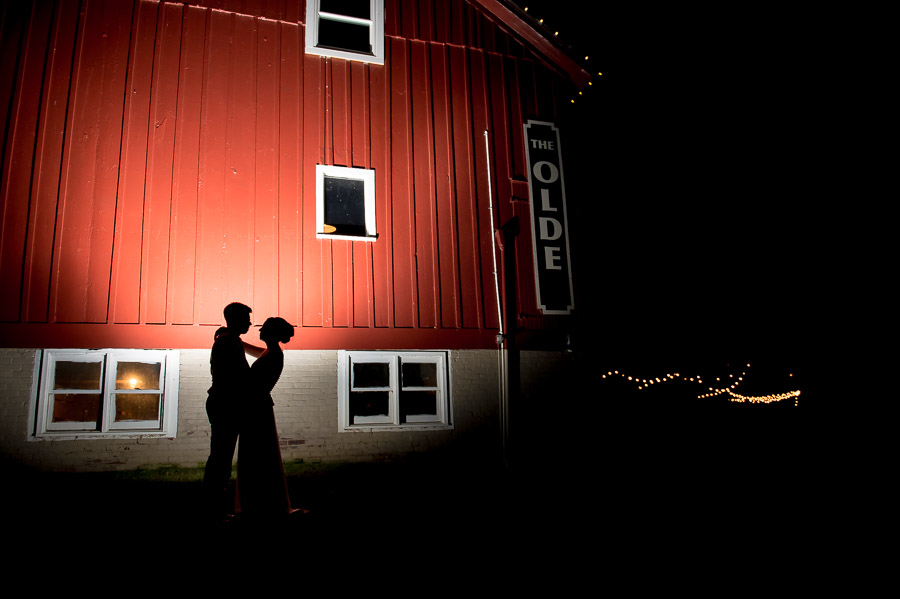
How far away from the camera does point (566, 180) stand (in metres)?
8.77

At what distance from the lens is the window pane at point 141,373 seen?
707cm

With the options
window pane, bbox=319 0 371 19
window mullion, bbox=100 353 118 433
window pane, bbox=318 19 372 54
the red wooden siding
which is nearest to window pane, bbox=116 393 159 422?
window mullion, bbox=100 353 118 433

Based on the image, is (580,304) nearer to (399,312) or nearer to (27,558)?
(399,312)

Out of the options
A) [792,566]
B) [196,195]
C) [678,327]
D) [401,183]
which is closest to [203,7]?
[196,195]

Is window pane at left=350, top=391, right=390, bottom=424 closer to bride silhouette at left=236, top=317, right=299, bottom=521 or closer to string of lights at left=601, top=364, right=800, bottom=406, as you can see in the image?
bride silhouette at left=236, top=317, right=299, bottom=521

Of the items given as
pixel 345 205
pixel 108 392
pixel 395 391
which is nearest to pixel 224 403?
pixel 108 392

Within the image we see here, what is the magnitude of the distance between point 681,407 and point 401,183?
295 inches

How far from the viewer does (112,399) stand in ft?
20.9

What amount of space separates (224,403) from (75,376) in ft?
17.1

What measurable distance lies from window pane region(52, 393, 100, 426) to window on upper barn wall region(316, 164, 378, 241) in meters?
4.24

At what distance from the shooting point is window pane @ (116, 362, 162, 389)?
7074 millimetres

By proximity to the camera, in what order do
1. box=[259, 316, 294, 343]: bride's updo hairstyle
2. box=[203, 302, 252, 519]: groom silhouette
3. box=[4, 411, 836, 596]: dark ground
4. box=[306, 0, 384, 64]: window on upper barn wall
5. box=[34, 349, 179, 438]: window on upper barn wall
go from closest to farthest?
box=[4, 411, 836, 596]: dark ground → box=[203, 302, 252, 519]: groom silhouette → box=[259, 316, 294, 343]: bride's updo hairstyle → box=[34, 349, 179, 438]: window on upper barn wall → box=[306, 0, 384, 64]: window on upper barn wall

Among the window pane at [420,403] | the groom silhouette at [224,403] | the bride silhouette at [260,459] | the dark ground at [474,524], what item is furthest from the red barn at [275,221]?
the groom silhouette at [224,403]

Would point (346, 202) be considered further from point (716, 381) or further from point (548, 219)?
point (716, 381)
